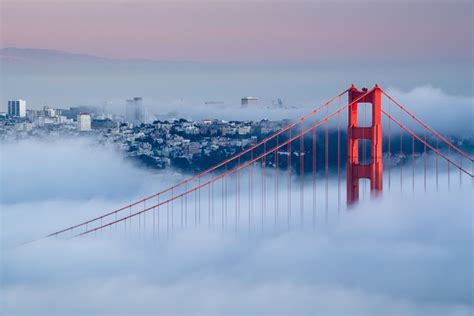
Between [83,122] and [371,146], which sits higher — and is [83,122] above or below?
above

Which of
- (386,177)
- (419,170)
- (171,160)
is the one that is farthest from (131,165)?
(386,177)

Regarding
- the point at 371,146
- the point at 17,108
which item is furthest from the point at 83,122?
the point at 371,146

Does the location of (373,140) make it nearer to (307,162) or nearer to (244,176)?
(307,162)

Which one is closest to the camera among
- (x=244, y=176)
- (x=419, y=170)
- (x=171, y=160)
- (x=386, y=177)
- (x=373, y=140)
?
(x=373, y=140)

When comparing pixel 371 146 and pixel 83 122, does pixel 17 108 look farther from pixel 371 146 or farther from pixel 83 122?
pixel 371 146

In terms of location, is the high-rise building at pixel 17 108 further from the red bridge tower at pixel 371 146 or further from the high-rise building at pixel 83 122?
the red bridge tower at pixel 371 146
